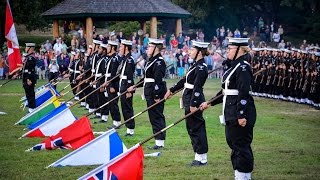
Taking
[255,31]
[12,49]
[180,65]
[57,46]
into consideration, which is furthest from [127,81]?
[255,31]

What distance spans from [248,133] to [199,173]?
1.63 metres

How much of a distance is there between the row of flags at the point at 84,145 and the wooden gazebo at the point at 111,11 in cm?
2487

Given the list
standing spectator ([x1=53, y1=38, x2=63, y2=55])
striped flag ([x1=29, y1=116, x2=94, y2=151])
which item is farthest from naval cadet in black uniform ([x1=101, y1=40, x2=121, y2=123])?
standing spectator ([x1=53, y1=38, x2=63, y2=55])

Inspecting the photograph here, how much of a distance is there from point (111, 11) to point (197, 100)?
32710 mm

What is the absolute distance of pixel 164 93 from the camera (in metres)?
15.3

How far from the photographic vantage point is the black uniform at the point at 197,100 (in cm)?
1273

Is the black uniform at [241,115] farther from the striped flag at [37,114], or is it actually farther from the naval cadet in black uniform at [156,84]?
the striped flag at [37,114]

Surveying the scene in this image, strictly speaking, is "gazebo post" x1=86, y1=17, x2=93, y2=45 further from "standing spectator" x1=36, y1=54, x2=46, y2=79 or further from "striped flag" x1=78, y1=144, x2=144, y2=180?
"striped flag" x1=78, y1=144, x2=144, y2=180

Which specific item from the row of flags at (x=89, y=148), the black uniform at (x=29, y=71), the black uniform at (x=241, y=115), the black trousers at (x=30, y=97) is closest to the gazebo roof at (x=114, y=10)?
the black trousers at (x=30, y=97)

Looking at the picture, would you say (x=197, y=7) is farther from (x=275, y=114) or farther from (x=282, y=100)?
(x=275, y=114)

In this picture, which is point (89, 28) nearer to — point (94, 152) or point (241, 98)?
point (94, 152)

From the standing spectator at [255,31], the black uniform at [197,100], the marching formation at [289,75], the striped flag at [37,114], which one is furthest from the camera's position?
the standing spectator at [255,31]

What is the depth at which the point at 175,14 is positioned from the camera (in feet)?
151

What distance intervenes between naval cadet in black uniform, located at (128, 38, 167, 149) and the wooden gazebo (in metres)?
28.1
